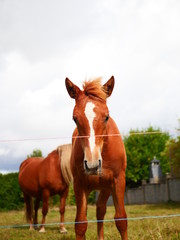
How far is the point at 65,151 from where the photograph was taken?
8375 millimetres

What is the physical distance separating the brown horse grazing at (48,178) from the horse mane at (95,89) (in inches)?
168

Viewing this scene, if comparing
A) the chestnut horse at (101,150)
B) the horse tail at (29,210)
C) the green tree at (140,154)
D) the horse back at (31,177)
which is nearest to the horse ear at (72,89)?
the chestnut horse at (101,150)

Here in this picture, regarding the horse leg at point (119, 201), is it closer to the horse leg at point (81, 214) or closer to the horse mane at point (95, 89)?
the horse leg at point (81, 214)

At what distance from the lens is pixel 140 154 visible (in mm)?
30812

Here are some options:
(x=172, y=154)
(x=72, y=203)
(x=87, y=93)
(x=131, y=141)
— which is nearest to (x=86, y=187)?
(x=87, y=93)

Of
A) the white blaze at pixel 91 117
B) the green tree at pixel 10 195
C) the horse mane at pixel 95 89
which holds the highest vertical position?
the horse mane at pixel 95 89

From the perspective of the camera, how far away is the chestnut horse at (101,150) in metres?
3.64

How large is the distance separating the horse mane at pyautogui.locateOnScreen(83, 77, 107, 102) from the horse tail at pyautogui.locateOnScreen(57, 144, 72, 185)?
Answer: 424 cm

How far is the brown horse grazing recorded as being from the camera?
803 cm

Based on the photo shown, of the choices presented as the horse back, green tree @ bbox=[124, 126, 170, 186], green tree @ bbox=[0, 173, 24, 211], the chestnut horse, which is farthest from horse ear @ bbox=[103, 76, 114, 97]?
green tree @ bbox=[124, 126, 170, 186]

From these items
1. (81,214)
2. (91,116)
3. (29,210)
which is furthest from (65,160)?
(91,116)

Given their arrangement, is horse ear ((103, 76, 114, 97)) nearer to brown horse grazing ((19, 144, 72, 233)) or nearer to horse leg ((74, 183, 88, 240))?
horse leg ((74, 183, 88, 240))

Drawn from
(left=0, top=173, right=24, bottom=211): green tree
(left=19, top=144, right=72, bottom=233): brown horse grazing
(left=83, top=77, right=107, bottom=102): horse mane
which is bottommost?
(left=0, top=173, right=24, bottom=211): green tree

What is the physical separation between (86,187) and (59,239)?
1.99 metres
